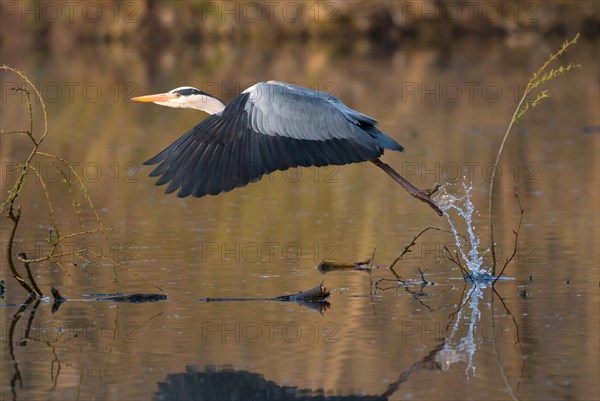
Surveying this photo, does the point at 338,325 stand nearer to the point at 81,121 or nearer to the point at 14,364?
the point at 14,364

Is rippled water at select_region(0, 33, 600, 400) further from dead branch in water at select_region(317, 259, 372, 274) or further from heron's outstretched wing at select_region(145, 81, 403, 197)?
heron's outstretched wing at select_region(145, 81, 403, 197)

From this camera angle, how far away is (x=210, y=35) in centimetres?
3697

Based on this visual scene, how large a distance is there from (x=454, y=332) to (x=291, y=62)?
21261 mm

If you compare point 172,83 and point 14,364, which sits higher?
point 172,83

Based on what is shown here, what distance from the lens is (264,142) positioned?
756 cm

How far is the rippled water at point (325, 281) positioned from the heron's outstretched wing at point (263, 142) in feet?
2.34

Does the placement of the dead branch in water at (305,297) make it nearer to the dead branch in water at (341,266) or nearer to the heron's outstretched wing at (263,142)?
the heron's outstretched wing at (263,142)

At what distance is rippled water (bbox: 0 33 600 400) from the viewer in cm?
587

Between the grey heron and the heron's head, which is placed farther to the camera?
the heron's head

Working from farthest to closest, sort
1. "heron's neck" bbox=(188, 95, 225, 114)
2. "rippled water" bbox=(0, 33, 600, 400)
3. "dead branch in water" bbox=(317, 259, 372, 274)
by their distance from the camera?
"heron's neck" bbox=(188, 95, 225, 114), "dead branch in water" bbox=(317, 259, 372, 274), "rippled water" bbox=(0, 33, 600, 400)

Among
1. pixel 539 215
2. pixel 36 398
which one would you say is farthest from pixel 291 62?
pixel 36 398

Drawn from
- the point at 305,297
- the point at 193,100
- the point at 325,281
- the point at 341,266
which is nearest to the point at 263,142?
the point at 305,297

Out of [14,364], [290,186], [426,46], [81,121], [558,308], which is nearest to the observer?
[14,364]

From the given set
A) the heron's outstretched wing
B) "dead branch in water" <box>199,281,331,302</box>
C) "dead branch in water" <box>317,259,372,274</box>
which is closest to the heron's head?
the heron's outstretched wing
